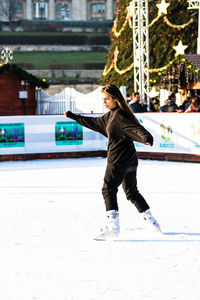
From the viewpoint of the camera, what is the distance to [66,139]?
17781 millimetres

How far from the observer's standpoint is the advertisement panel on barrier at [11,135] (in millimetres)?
17266

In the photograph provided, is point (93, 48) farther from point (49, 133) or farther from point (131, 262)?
point (131, 262)

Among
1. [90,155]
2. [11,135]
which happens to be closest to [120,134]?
[11,135]

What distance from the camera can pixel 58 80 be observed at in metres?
44.0

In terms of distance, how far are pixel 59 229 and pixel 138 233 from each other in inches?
36.9

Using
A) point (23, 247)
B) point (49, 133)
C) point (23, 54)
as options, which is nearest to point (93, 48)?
point (23, 54)

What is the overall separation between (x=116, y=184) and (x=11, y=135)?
36.3 ft

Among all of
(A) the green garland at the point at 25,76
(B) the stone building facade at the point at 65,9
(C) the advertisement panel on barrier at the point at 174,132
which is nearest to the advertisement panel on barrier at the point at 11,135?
(C) the advertisement panel on barrier at the point at 174,132

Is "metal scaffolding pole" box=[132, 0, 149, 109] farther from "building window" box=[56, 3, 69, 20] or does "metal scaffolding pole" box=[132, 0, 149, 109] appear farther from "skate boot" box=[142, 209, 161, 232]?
"building window" box=[56, 3, 69, 20]

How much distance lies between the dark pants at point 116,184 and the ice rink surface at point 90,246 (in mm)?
376

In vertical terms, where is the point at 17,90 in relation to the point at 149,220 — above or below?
above

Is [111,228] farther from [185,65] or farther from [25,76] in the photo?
[25,76]

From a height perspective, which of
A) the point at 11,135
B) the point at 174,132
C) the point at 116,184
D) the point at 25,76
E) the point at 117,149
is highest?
the point at 25,76

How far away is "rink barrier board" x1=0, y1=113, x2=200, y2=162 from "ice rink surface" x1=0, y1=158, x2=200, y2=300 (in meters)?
4.79
